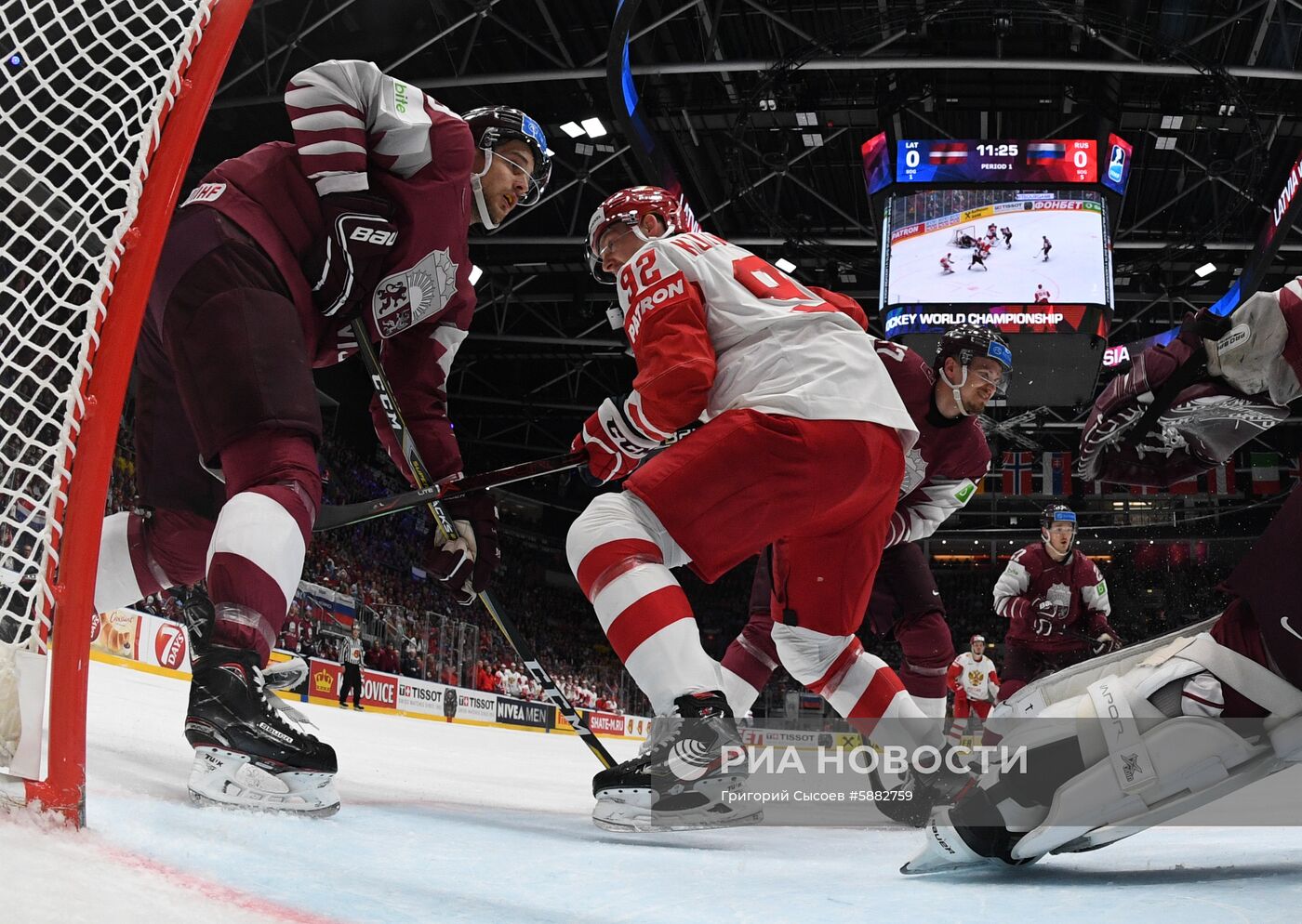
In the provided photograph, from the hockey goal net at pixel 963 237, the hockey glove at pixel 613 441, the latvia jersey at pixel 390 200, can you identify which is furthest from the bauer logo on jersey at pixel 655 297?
the hockey goal net at pixel 963 237

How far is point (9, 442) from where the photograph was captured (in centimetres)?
114

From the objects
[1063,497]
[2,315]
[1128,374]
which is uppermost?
[1063,497]

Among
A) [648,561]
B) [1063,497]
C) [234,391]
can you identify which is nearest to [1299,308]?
[648,561]

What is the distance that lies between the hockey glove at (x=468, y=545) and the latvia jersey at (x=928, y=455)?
1362mm

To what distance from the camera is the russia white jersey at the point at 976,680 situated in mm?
9164

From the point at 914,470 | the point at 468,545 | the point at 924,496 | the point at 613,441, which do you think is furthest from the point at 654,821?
the point at 924,496

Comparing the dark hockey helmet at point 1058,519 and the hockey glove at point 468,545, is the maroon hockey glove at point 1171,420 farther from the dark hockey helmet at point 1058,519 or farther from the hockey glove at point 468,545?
the dark hockey helmet at point 1058,519

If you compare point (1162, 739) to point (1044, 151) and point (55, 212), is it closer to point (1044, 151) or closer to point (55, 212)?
point (55, 212)

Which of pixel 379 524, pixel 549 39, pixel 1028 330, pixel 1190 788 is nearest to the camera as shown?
pixel 1190 788

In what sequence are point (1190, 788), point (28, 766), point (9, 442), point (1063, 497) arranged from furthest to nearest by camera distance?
point (1063, 497)
point (1190, 788)
point (9, 442)
point (28, 766)

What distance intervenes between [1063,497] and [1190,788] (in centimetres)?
2232

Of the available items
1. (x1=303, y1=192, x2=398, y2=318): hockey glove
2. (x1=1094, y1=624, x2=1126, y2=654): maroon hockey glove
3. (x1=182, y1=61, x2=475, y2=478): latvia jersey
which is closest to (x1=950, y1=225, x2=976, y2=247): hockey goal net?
(x1=1094, y1=624, x2=1126, y2=654): maroon hockey glove

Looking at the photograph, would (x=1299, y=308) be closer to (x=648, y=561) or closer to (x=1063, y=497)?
(x=648, y=561)

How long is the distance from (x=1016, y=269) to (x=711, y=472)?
7.56 meters
